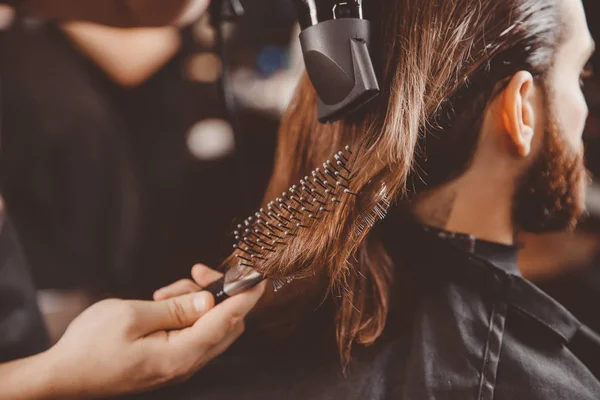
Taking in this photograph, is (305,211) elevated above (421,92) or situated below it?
below

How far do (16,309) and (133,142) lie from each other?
35cm

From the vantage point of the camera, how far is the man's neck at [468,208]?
854mm

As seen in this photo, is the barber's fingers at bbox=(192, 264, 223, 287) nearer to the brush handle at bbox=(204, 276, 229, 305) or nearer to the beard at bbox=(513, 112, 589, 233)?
the brush handle at bbox=(204, 276, 229, 305)

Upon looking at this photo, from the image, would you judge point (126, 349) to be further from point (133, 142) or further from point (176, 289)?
point (133, 142)

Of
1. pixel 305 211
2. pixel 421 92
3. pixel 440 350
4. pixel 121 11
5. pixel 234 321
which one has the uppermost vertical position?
pixel 121 11

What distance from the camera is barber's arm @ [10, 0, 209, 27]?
0.89 meters

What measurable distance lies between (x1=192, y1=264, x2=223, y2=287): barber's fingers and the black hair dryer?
34 cm

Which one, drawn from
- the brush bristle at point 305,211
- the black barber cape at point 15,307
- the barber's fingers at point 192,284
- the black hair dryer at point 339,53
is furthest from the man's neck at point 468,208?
the black barber cape at point 15,307

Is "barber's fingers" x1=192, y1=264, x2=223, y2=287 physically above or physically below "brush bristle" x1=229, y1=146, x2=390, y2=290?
below

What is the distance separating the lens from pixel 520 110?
0.77 meters

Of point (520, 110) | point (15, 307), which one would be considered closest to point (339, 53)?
point (520, 110)

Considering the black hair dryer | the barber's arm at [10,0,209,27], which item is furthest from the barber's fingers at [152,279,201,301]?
the barber's arm at [10,0,209,27]

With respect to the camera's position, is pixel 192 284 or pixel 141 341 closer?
pixel 141 341

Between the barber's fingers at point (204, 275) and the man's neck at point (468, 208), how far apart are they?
1.17 feet
